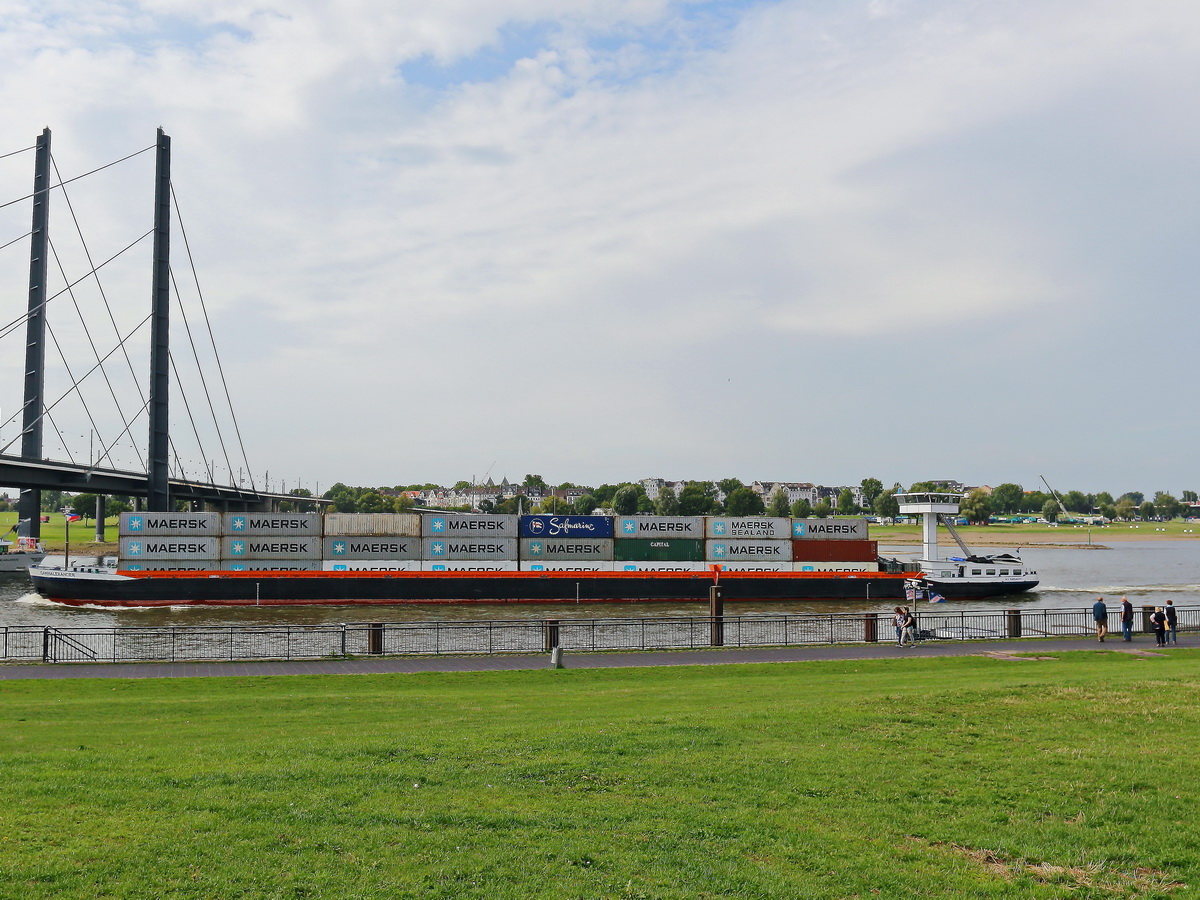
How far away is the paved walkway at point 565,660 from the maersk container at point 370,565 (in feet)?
111

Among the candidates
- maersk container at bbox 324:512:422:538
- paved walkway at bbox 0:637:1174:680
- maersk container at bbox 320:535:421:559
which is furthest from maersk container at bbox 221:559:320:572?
paved walkway at bbox 0:637:1174:680

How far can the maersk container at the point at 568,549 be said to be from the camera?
196 feet

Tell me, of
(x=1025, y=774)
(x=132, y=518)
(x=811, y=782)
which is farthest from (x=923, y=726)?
(x=132, y=518)

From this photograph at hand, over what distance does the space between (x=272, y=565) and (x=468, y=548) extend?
12.6 meters

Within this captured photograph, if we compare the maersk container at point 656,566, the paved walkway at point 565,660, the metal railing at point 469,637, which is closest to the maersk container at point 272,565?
the metal railing at point 469,637

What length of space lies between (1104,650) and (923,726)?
16125mm

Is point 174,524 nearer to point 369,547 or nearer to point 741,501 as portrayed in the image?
point 369,547

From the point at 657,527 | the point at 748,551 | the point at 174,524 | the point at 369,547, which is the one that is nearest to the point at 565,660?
the point at 657,527

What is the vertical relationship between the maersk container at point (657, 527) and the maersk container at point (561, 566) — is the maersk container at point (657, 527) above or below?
above

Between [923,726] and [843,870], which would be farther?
[923,726]

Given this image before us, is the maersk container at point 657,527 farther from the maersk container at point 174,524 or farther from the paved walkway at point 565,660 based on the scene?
the paved walkway at point 565,660

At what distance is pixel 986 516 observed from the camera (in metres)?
194

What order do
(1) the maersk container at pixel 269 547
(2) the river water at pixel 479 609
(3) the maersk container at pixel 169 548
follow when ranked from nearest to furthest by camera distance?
(2) the river water at pixel 479 609, (3) the maersk container at pixel 169 548, (1) the maersk container at pixel 269 547

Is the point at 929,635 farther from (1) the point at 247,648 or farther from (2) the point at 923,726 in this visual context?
(1) the point at 247,648
